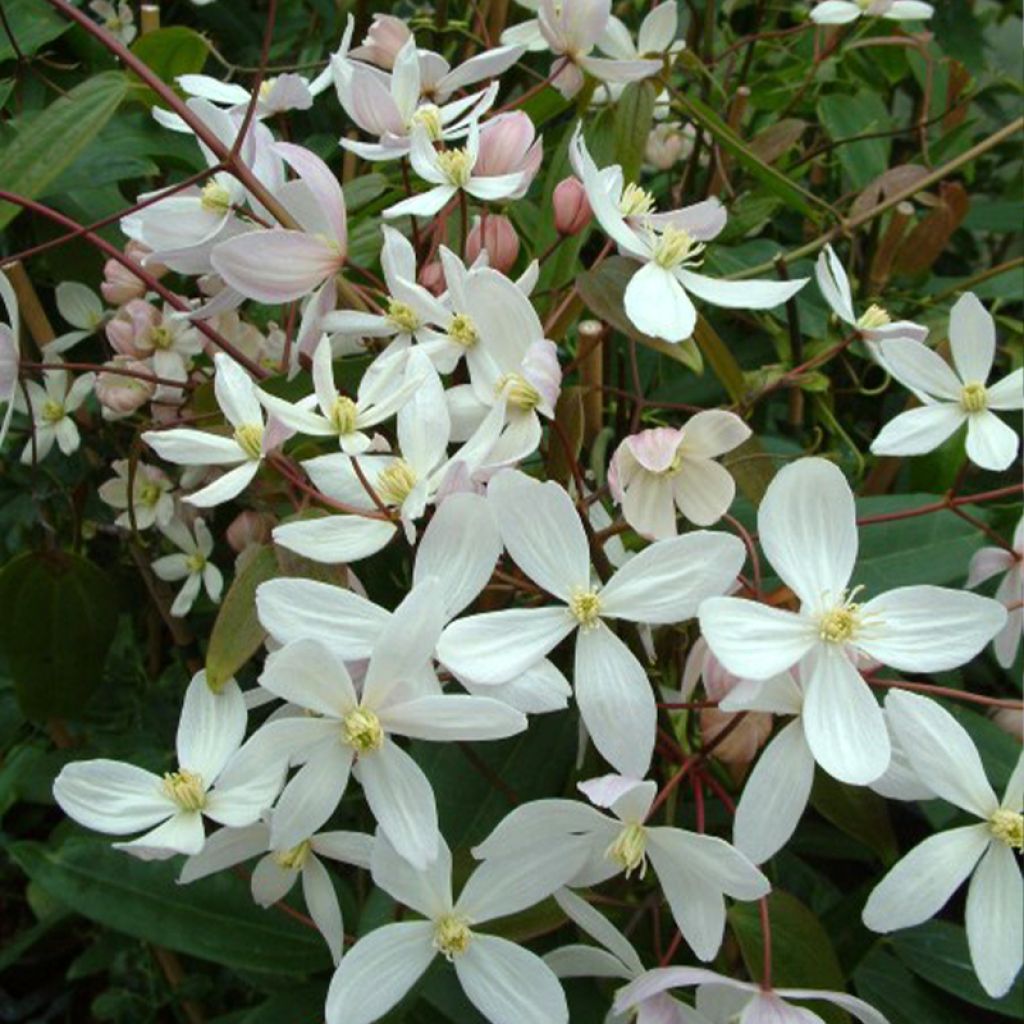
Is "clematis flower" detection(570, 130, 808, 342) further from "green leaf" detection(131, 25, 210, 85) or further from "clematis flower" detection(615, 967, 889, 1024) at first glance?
"green leaf" detection(131, 25, 210, 85)

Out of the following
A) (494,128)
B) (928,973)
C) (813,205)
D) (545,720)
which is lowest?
(928,973)

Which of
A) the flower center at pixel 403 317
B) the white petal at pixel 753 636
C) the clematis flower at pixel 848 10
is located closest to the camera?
the white petal at pixel 753 636

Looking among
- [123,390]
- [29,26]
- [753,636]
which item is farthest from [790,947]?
[29,26]

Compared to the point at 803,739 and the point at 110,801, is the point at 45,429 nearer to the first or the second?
the point at 110,801

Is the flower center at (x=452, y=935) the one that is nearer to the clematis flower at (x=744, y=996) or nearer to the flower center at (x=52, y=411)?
the clematis flower at (x=744, y=996)

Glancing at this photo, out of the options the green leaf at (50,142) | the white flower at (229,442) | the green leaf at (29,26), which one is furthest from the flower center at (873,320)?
the green leaf at (29,26)

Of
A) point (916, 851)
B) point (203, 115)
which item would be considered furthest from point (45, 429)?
point (916, 851)
